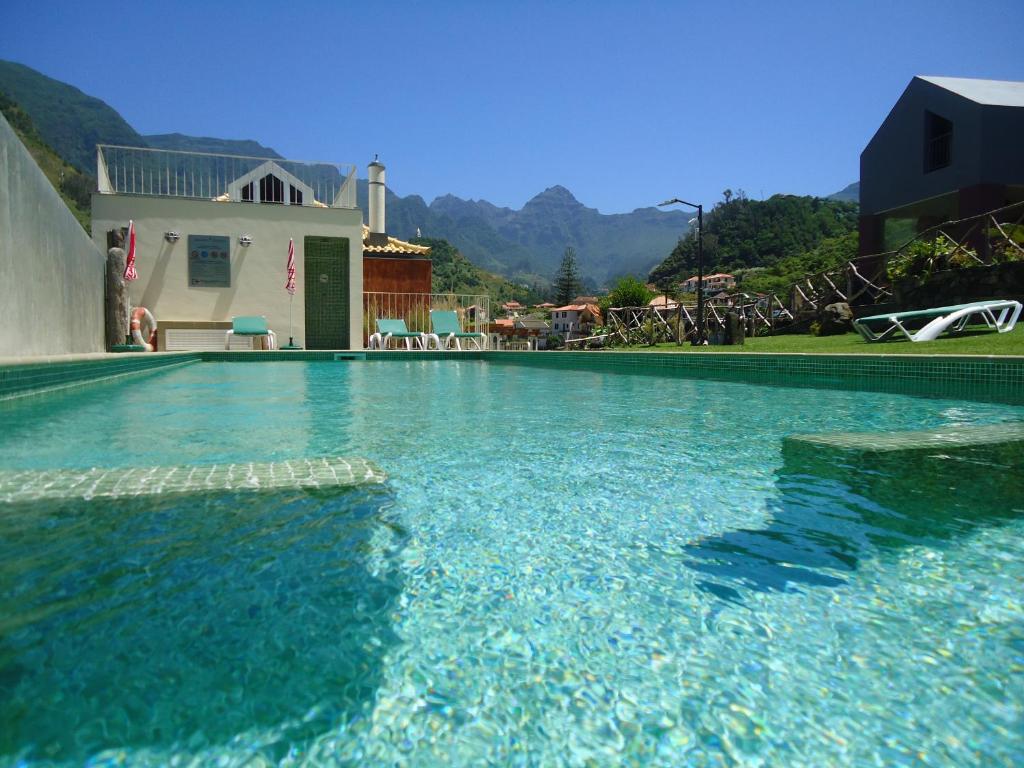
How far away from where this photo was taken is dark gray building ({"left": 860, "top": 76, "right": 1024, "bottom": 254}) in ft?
48.5


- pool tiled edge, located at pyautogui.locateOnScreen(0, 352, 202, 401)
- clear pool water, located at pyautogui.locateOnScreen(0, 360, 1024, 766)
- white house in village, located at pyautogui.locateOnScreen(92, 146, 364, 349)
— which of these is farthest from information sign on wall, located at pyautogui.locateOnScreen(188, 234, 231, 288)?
clear pool water, located at pyautogui.locateOnScreen(0, 360, 1024, 766)

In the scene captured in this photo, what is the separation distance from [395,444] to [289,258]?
12.9 metres

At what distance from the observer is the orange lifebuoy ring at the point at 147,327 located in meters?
11.8

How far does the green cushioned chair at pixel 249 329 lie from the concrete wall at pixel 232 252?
0.55m

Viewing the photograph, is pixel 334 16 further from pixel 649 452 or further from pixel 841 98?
pixel 841 98

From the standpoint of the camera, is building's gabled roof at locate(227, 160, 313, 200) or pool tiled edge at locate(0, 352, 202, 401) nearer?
pool tiled edge at locate(0, 352, 202, 401)

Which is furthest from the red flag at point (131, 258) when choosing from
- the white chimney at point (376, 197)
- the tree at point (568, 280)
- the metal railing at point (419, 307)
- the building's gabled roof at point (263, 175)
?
the tree at point (568, 280)

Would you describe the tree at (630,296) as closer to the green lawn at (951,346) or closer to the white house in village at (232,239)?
the white house in village at (232,239)

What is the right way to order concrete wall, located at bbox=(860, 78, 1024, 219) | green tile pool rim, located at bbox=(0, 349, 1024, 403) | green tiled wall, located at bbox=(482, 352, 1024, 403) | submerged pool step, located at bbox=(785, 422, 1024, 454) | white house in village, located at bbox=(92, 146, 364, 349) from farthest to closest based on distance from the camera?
concrete wall, located at bbox=(860, 78, 1024, 219), white house in village, located at bbox=(92, 146, 364, 349), green tiled wall, located at bbox=(482, 352, 1024, 403), green tile pool rim, located at bbox=(0, 349, 1024, 403), submerged pool step, located at bbox=(785, 422, 1024, 454)

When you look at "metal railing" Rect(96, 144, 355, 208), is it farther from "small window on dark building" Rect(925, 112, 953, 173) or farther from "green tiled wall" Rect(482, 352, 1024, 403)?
"small window on dark building" Rect(925, 112, 953, 173)

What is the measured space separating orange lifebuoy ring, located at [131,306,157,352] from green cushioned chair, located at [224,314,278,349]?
4.67 feet

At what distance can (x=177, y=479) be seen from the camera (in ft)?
6.78

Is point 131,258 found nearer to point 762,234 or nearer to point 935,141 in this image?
point 935,141

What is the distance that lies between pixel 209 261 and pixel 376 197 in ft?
26.1
